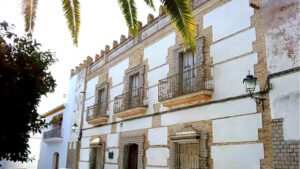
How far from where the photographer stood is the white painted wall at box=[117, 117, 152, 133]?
10.5m

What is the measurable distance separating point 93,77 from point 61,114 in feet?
18.4

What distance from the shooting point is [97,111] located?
14.2 meters

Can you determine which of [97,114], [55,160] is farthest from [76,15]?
[55,160]

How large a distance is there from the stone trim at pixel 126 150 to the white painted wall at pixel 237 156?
10.8ft

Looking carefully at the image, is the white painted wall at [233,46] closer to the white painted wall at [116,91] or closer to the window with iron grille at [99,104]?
the white painted wall at [116,91]

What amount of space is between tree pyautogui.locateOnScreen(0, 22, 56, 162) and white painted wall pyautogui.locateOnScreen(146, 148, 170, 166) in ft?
16.5

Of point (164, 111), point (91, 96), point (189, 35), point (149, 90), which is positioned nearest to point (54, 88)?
point (189, 35)

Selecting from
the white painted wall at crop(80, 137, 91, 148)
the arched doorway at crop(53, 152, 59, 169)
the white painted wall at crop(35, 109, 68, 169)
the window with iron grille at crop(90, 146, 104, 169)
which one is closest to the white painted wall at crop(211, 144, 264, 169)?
the window with iron grille at crop(90, 146, 104, 169)

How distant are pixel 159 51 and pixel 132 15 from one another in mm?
4237

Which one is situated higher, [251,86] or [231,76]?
[231,76]

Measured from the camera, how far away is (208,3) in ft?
28.7

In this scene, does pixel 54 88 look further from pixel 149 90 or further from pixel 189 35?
pixel 149 90

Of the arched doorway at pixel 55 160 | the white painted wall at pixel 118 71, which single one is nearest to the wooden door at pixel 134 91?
the white painted wall at pixel 118 71

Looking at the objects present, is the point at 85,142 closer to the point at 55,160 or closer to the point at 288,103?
the point at 55,160
